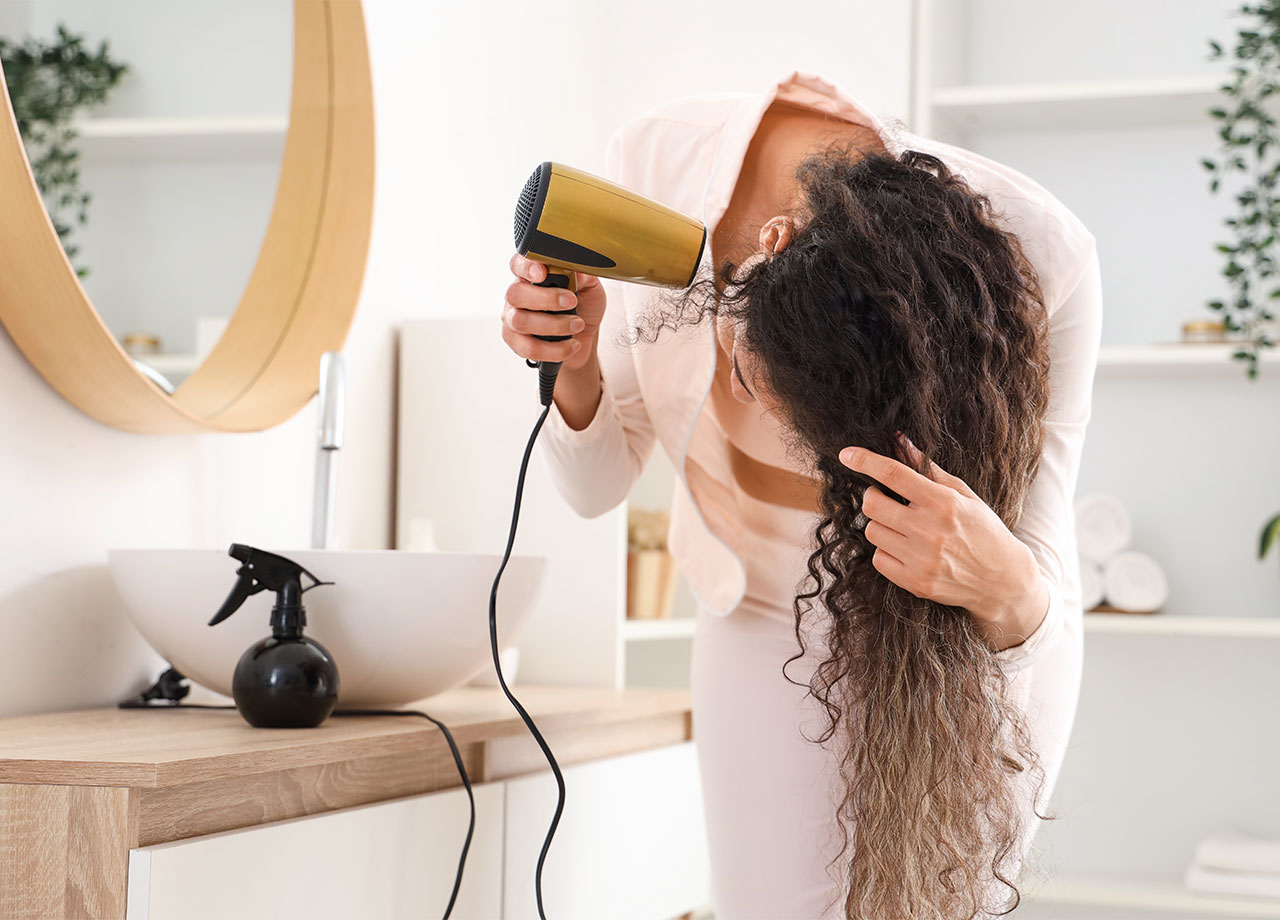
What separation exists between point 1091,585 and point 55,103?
73.9 inches

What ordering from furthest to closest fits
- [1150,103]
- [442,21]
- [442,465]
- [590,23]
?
1. [590,23]
2. [1150,103]
3. [442,21]
4. [442,465]

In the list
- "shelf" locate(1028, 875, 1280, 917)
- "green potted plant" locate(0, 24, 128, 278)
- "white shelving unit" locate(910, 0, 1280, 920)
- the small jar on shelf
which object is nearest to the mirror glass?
"green potted plant" locate(0, 24, 128, 278)

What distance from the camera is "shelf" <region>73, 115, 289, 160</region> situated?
114 centimetres

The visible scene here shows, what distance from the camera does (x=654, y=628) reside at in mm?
1851

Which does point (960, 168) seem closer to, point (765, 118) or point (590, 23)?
point (765, 118)

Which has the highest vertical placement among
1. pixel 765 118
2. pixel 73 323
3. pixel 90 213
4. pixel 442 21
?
pixel 442 21

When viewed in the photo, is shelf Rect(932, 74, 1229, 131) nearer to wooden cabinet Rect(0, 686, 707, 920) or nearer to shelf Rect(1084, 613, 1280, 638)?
shelf Rect(1084, 613, 1280, 638)

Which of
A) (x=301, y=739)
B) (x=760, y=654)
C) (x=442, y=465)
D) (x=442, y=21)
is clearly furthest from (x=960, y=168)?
(x=442, y=21)

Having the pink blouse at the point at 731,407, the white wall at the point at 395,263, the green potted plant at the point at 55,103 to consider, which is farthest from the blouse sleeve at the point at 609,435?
the green potted plant at the point at 55,103

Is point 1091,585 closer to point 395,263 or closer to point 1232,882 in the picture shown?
point 1232,882

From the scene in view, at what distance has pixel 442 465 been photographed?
1.69m

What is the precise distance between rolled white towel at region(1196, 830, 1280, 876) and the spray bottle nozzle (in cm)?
180

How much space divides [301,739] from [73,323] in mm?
416

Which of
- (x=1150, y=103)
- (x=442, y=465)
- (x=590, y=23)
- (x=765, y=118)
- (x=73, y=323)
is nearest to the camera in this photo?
(x=73, y=323)
